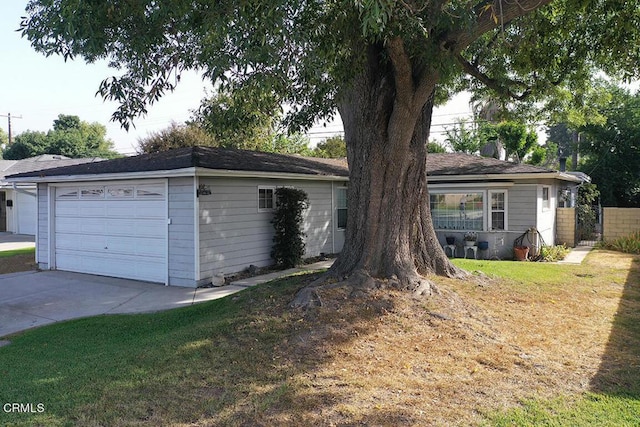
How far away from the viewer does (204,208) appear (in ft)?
35.3

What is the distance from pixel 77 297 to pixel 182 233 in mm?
2400

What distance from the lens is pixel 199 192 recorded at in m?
10.6

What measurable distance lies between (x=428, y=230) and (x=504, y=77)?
5.23 meters

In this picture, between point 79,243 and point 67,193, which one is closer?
point 79,243

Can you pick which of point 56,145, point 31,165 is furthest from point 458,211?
point 56,145

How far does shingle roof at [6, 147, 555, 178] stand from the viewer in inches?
432

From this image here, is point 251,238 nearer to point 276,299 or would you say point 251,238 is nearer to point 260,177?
point 260,177

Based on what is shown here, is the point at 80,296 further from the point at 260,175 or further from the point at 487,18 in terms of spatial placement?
the point at 487,18

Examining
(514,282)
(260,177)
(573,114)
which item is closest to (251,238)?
(260,177)

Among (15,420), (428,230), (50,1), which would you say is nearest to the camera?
(15,420)

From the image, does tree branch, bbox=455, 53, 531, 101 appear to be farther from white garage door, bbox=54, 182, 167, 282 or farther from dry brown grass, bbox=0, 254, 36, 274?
dry brown grass, bbox=0, 254, 36, 274

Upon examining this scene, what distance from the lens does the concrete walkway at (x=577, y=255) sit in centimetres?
1398

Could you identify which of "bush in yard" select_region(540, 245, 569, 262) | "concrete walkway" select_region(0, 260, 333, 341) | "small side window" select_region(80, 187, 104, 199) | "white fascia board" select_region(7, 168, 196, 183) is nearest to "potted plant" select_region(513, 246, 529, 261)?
"bush in yard" select_region(540, 245, 569, 262)

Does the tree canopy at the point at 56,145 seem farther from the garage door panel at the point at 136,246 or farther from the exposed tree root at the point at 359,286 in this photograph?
the exposed tree root at the point at 359,286
